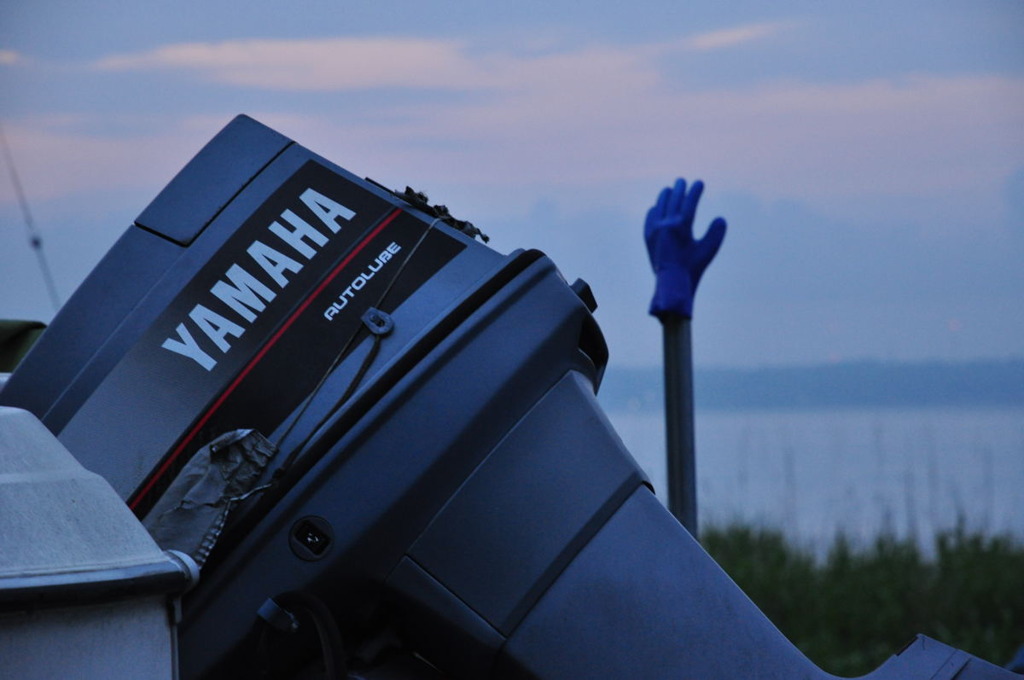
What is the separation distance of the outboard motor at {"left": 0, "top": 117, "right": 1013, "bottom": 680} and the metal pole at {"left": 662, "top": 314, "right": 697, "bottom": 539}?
774 millimetres

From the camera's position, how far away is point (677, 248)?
2881 millimetres

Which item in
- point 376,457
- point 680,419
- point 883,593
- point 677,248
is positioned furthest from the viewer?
point 883,593

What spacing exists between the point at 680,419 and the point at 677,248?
377 millimetres

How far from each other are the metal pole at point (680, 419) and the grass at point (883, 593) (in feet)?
5.64

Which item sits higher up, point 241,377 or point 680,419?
point 680,419

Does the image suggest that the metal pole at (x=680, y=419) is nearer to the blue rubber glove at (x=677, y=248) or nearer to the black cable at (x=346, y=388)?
the blue rubber glove at (x=677, y=248)

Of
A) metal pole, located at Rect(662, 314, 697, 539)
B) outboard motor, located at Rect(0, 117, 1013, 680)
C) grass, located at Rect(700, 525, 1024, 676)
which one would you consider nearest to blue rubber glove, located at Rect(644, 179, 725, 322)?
metal pole, located at Rect(662, 314, 697, 539)

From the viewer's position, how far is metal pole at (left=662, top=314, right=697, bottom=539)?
8.71ft

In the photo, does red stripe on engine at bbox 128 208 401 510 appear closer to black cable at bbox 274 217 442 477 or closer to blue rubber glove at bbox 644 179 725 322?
black cable at bbox 274 217 442 477

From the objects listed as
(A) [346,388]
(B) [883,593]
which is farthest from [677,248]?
(B) [883,593]

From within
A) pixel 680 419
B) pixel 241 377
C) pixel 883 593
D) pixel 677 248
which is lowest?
pixel 241 377

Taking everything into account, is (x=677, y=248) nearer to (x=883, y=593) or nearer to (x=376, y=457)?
(x=376, y=457)

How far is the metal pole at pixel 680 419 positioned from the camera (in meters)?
2.65

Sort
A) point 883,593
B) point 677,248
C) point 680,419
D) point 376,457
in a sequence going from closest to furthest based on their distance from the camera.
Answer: point 376,457 → point 680,419 → point 677,248 → point 883,593
